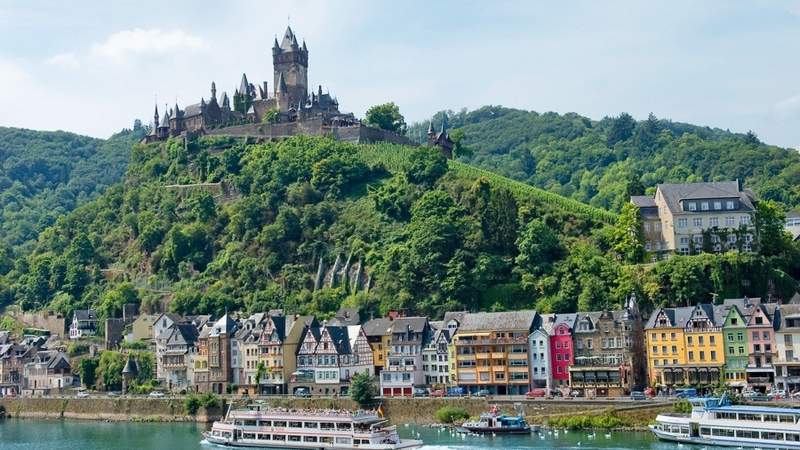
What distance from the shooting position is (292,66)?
6004 inches

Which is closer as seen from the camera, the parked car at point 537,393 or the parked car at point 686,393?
the parked car at point 686,393

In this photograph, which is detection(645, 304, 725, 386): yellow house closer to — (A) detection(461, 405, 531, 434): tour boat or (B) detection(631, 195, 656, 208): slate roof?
(A) detection(461, 405, 531, 434): tour boat

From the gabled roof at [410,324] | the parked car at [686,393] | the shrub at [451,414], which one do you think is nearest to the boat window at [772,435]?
the parked car at [686,393]

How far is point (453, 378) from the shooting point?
285 ft

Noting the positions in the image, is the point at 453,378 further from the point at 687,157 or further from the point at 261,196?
the point at 687,157

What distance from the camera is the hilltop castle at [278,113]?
13975cm

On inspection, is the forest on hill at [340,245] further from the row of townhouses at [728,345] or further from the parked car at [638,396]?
the parked car at [638,396]

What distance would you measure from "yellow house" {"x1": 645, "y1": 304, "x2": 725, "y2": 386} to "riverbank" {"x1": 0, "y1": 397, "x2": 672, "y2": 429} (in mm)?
9477

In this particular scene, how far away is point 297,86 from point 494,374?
7777 cm

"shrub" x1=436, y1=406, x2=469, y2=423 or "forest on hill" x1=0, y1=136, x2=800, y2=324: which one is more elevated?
"forest on hill" x1=0, y1=136, x2=800, y2=324

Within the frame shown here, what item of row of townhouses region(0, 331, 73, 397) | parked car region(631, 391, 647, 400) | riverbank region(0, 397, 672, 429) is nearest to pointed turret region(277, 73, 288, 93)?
row of townhouses region(0, 331, 73, 397)

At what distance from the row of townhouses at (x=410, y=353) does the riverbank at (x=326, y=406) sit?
18.8 feet

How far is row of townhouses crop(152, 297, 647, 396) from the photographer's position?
269 ft

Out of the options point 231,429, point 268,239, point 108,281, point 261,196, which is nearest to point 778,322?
point 231,429
